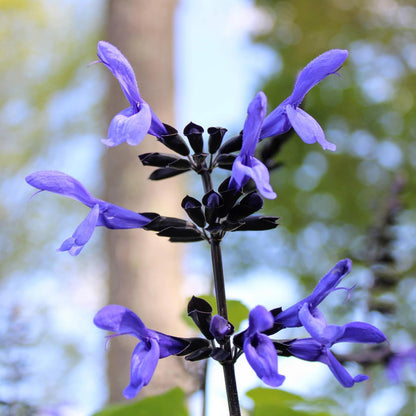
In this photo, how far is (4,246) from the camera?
5.28 metres

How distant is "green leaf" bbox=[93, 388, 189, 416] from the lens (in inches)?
27.4

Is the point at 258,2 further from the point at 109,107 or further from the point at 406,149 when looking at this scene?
the point at 109,107

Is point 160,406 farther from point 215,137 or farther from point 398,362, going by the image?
point 398,362

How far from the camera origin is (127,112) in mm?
593

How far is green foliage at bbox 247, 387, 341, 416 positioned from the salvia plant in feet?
0.47

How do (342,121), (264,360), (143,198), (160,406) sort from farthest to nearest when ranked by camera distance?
(342,121) → (143,198) → (160,406) → (264,360)

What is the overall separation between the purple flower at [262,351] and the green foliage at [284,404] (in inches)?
8.5

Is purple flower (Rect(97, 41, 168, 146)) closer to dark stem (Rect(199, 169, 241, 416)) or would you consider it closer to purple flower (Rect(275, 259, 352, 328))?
dark stem (Rect(199, 169, 241, 416))

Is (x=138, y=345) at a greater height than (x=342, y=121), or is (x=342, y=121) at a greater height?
(x=342, y=121)

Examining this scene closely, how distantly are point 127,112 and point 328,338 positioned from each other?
327mm

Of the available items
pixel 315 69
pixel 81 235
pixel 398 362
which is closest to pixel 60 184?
pixel 81 235

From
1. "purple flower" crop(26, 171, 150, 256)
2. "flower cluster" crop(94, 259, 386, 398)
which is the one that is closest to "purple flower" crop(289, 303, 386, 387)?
"flower cluster" crop(94, 259, 386, 398)

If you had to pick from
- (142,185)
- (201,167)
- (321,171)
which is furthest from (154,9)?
(321,171)

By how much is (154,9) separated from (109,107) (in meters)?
0.54
